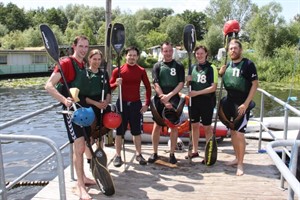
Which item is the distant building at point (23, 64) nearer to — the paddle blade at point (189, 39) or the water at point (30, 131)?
the water at point (30, 131)

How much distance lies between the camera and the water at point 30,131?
888 centimetres

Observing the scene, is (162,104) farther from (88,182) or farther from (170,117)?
(88,182)

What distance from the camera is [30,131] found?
567 inches

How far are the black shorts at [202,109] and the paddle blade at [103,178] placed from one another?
1735 millimetres

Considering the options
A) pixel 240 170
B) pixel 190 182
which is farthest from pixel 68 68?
pixel 240 170

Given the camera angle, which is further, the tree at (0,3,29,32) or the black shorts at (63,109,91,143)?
the tree at (0,3,29,32)

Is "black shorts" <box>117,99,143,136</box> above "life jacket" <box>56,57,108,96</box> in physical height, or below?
below

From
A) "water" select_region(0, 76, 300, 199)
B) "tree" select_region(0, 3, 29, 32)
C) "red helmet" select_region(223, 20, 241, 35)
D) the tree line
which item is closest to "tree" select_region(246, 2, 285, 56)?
the tree line

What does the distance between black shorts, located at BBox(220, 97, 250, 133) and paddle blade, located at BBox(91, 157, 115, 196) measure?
5.98 ft

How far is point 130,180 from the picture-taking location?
4.48m

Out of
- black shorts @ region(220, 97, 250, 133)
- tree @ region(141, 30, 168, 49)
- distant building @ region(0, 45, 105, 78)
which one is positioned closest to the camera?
black shorts @ region(220, 97, 250, 133)

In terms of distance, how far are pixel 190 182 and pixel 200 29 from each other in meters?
82.8

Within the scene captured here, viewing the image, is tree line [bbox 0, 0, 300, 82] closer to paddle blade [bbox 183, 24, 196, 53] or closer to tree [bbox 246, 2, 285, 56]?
tree [bbox 246, 2, 285, 56]

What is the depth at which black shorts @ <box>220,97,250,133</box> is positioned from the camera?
15.1 feet
